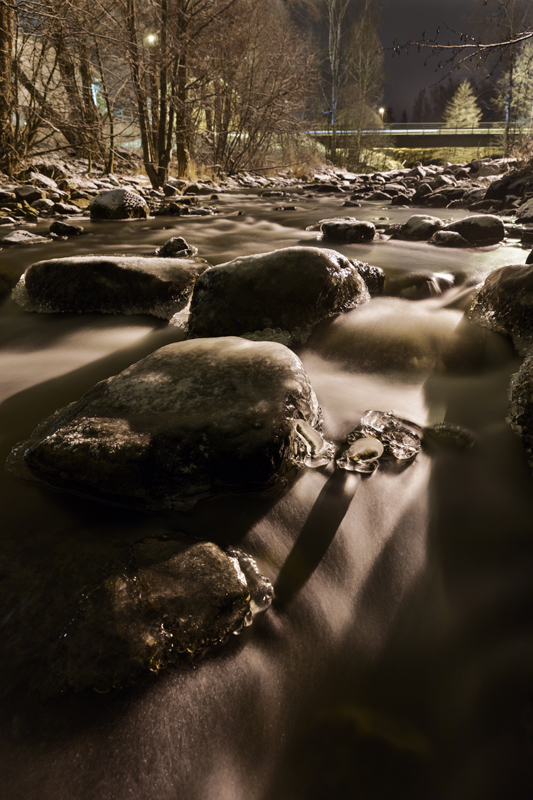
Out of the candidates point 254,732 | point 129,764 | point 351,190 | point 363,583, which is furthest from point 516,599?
point 351,190

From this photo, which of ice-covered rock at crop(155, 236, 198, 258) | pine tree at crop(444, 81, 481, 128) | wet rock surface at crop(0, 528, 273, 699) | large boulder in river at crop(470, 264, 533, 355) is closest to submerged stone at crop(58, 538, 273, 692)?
wet rock surface at crop(0, 528, 273, 699)

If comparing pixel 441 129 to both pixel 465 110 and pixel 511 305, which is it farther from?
pixel 511 305

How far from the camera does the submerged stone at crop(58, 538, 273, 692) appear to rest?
0.98m

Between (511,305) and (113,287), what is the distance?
260 cm

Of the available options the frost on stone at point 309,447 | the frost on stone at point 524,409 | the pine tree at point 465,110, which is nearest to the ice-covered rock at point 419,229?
the frost on stone at point 524,409

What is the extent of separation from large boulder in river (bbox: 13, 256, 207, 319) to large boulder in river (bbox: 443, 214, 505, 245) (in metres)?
3.79

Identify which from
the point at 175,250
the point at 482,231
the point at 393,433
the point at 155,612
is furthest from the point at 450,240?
the point at 155,612

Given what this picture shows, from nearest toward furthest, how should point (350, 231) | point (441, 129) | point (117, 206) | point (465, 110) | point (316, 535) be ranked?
point (316, 535)
point (350, 231)
point (117, 206)
point (441, 129)
point (465, 110)

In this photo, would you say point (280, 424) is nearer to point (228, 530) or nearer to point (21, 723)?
point (228, 530)

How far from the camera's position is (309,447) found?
5.59 ft

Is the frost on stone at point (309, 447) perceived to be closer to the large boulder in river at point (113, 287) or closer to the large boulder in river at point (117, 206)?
the large boulder in river at point (113, 287)

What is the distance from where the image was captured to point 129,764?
2.85 ft

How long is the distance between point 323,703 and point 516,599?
61 cm

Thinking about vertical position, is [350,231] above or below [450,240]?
above
